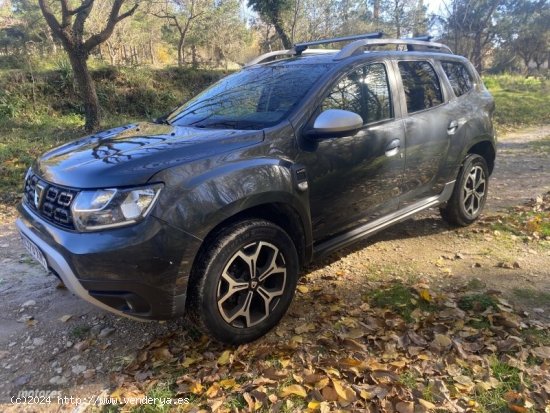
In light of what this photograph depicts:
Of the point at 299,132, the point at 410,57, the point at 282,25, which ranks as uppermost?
the point at 282,25

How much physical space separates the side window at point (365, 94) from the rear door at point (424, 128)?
0.23 meters

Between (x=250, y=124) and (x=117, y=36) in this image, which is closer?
(x=250, y=124)

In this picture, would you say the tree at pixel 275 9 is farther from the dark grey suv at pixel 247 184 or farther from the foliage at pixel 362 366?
the foliage at pixel 362 366

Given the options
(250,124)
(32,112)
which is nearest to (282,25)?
(32,112)

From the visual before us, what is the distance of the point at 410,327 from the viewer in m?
2.90

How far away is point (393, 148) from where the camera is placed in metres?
3.49

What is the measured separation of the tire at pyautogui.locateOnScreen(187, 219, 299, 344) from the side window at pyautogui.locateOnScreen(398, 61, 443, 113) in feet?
5.99

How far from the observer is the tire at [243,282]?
2482 mm

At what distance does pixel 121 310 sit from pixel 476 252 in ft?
10.6

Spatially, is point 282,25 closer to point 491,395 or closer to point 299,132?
point 299,132

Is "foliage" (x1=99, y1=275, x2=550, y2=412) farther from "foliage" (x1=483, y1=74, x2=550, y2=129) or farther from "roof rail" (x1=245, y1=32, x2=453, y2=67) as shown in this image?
"foliage" (x1=483, y1=74, x2=550, y2=129)

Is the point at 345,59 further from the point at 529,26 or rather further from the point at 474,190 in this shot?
the point at 529,26

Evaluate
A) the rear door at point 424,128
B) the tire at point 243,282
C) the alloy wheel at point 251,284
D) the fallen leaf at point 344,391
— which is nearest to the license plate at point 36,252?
the tire at point 243,282

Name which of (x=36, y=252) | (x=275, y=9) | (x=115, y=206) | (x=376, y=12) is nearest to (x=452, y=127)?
(x=115, y=206)
